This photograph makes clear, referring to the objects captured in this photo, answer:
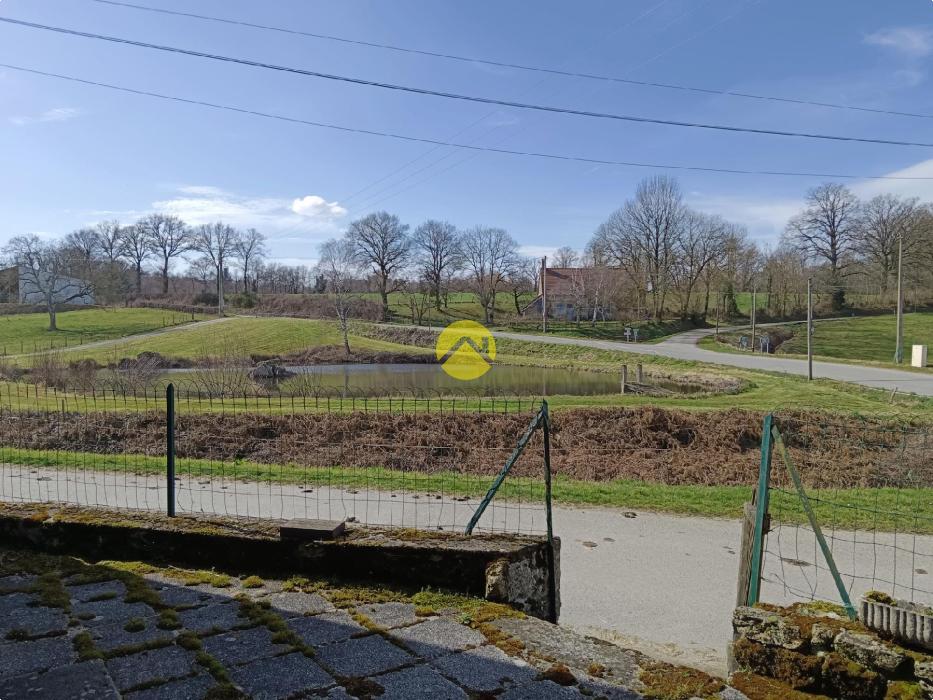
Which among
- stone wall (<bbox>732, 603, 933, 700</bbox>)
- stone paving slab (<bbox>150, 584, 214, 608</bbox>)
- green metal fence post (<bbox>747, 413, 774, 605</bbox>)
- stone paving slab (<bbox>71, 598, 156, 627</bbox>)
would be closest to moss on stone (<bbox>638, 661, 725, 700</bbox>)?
stone wall (<bbox>732, 603, 933, 700</bbox>)

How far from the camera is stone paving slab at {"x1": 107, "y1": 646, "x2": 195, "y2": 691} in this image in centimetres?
308

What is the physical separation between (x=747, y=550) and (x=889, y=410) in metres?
15.7

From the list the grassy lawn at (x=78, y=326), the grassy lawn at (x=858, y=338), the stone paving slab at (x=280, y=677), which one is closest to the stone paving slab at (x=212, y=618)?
the stone paving slab at (x=280, y=677)

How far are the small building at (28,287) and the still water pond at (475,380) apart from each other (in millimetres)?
37591

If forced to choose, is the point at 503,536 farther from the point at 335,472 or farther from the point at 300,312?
the point at 300,312

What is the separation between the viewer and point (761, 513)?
14.4 ft

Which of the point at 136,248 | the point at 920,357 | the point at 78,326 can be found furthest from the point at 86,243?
the point at 920,357

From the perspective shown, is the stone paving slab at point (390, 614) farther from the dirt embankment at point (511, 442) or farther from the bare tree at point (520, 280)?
the bare tree at point (520, 280)

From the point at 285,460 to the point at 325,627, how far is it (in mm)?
9423

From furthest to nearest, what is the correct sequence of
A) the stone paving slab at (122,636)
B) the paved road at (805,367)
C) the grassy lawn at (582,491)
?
the paved road at (805,367)
the grassy lawn at (582,491)
the stone paving slab at (122,636)

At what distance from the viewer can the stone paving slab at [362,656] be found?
3.24 metres

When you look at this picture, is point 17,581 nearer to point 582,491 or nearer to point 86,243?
point 582,491

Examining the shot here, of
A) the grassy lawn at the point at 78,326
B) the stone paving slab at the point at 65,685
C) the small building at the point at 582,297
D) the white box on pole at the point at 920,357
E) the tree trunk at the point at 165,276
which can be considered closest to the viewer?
the stone paving slab at the point at 65,685

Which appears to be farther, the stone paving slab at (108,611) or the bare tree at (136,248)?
the bare tree at (136,248)
